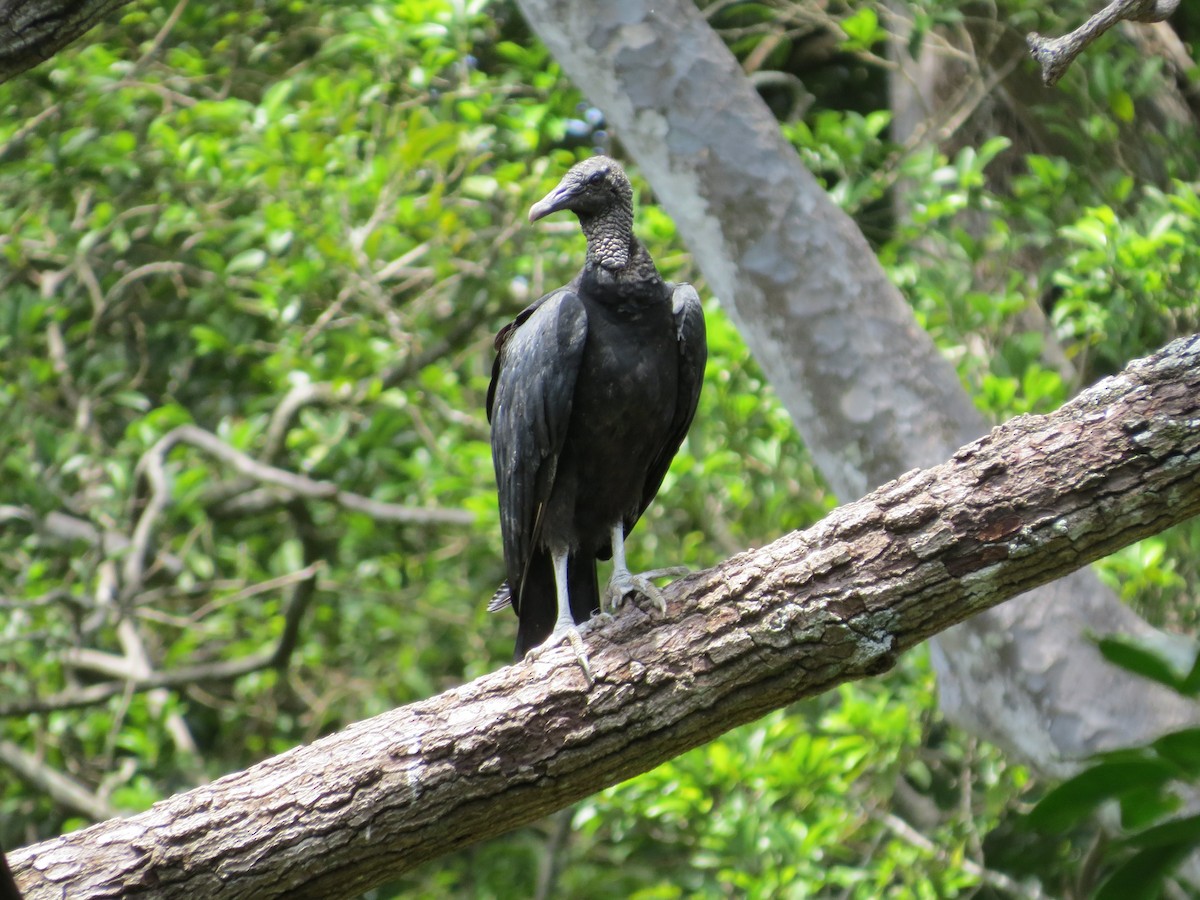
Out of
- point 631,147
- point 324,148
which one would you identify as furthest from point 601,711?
point 324,148

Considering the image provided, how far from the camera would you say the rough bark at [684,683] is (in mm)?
2438

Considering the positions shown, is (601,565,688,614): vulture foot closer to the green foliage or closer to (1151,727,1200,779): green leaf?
the green foliage

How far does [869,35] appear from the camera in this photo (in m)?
4.77

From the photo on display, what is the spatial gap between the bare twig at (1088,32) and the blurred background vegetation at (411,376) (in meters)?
2.01

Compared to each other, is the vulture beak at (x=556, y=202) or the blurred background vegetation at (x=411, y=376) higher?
the vulture beak at (x=556, y=202)

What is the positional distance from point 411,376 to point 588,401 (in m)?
2.38

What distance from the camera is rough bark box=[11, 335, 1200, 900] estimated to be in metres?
2.44

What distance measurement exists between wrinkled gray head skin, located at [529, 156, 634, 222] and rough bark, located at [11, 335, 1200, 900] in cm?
123

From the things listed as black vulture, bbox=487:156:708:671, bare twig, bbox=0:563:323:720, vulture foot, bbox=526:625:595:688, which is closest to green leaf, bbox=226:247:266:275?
bare twig, bbox=0:563:323:720

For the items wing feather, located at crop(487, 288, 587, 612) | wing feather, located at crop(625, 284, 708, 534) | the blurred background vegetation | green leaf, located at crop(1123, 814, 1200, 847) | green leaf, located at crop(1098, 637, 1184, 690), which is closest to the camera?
green leaf, located at crop(1098, 637, 1184, 690)

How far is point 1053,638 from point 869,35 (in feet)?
7.31

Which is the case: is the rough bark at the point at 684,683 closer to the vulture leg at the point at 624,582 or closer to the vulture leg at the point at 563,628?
the vulture leg at the point at 563,628

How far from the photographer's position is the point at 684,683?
8.57 ft

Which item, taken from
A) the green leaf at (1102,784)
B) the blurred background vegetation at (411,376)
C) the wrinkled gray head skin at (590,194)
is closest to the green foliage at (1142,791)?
the green leaf at (1102,784)
